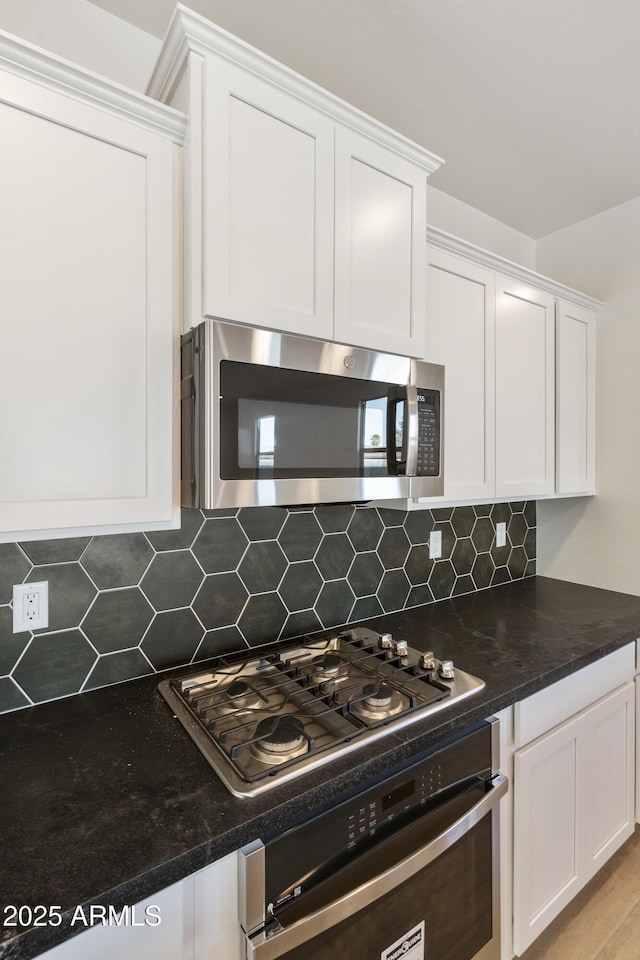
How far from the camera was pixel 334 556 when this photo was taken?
5.80 ft

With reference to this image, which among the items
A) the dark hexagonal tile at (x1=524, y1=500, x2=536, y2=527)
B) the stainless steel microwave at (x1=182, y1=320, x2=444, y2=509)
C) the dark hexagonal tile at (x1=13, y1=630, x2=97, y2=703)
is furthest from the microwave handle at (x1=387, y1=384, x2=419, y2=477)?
the dark hexagonal tile at (x1=524, y1=500, x2=536, y2=527)

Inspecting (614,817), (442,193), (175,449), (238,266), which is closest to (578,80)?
(442,193)

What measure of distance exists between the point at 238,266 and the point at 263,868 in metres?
1.20

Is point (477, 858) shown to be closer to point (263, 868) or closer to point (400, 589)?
point (263, 868)

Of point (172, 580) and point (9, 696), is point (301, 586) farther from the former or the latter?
point (9, 696)

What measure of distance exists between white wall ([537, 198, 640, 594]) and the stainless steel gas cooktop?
1349 mm

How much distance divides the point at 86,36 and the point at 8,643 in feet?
5.13

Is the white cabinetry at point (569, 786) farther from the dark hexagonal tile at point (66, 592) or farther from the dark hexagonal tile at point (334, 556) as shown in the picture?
the dark hexagonal tile at point (66, 592)

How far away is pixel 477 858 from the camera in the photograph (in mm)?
1239

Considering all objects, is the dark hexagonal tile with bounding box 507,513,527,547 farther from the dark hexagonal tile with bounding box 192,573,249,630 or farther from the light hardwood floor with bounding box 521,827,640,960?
the dark hexagonal tile with bounding box 192,573,249,630

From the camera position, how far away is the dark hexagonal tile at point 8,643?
1.16 m

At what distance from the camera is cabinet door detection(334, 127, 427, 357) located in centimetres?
130

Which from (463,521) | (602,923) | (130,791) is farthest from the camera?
(463,521)

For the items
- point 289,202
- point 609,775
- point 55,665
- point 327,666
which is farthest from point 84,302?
point 609,775
